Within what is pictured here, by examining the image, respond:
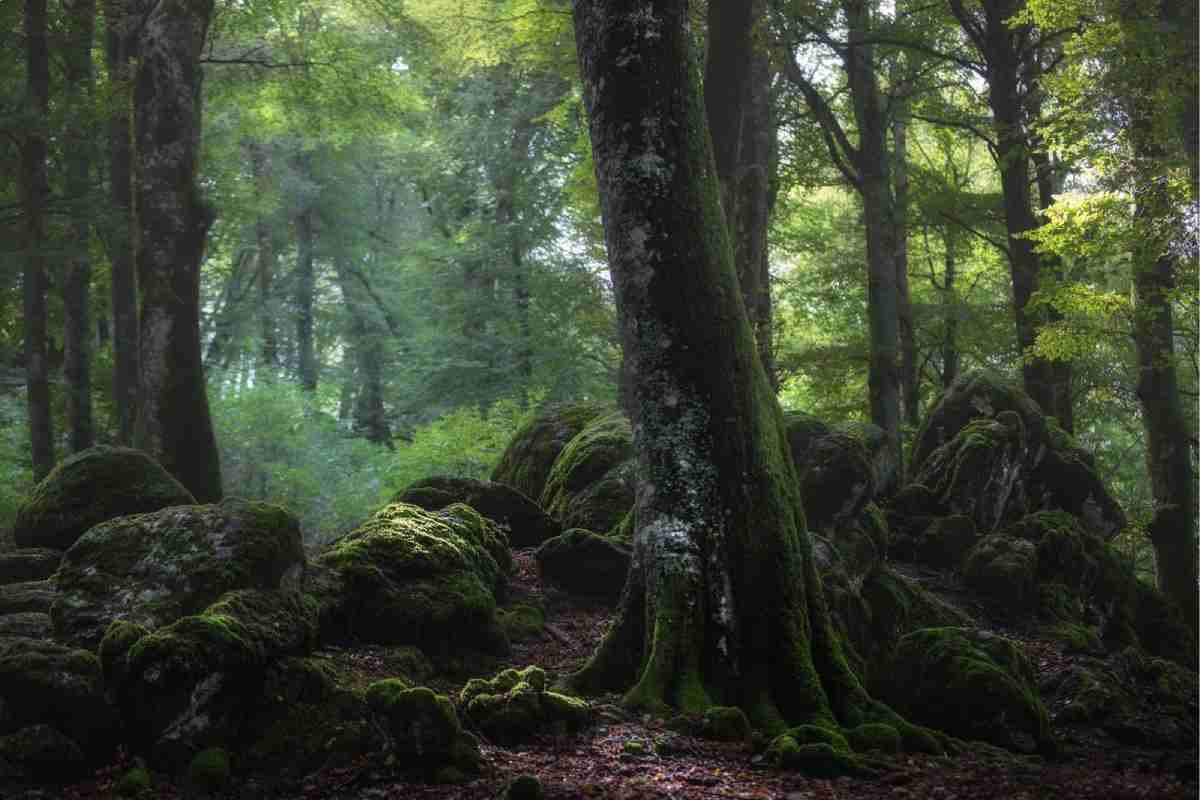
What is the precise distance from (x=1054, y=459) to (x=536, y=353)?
533 inches

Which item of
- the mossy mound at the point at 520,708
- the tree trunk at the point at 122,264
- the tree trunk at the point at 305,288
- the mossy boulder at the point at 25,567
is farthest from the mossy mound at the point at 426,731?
the tree trunk at the point at 305,288

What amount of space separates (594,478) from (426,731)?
19.8 ft

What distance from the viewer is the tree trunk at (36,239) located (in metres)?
14.2

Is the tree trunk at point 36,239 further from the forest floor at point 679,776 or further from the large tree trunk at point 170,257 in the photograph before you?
the forest floor at point 679,776

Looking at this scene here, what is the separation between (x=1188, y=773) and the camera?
573cm

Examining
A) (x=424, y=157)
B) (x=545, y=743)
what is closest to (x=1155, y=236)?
(x=545, y=743)

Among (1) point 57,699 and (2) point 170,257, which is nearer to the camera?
(1) point 57,699

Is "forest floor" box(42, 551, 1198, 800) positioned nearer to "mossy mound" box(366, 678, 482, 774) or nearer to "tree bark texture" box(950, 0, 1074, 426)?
"mossy mound" box(366, 678, 482, 774)

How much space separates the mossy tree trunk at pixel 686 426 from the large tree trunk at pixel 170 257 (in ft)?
20.5

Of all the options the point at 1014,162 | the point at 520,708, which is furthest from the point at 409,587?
the point at 1014,162

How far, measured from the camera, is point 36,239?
14.1 m

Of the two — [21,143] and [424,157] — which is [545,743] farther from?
[424,157]

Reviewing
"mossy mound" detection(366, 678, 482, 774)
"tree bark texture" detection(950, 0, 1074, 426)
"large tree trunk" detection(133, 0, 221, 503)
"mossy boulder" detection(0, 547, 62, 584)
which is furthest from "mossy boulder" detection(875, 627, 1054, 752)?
"tree bark texture" detection(950, 0, 1074, 426)

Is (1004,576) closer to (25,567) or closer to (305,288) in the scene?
(25,567)
